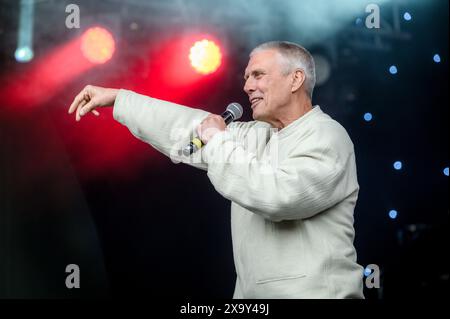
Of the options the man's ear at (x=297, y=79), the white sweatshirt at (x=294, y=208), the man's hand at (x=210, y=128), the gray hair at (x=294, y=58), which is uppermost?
the gray hair at (x=294, y=58)

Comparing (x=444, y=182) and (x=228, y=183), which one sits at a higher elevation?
(x=444, y=182)

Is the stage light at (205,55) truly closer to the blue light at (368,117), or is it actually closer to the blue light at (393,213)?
the blue light at (368,117)

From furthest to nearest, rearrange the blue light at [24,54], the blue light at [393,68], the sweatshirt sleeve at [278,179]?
the blue light at [393,68] < the blue light at [24,54] < the sweatshirt sleeve at [278,179]

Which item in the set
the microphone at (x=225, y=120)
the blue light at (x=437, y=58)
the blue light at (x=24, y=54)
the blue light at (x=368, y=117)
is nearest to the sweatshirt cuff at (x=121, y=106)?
the microphone at (x=225, y=120)

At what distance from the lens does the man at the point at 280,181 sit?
158 cm

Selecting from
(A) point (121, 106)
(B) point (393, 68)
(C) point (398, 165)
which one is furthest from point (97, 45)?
(C) point (398, 165)

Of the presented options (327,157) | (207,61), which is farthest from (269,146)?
(207,61)

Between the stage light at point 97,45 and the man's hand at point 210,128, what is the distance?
1.53 metres

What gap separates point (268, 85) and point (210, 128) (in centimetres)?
31

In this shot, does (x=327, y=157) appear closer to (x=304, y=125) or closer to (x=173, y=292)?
(x=304, y=125)

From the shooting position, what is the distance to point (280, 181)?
1.57 metres

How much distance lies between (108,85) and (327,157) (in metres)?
1.67

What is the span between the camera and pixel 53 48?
3.06 meters

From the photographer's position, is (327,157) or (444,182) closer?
(327,157)
